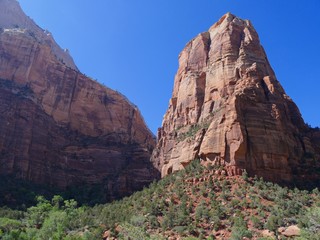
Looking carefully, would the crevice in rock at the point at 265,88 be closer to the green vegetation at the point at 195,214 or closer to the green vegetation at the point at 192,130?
the green vegetation at the point at 192,130

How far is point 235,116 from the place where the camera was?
55031 millimetres

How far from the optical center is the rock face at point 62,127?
81.4m

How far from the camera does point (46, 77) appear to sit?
319ft

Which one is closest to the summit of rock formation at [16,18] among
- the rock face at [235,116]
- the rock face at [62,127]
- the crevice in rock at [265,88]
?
the rock face at [62,127]

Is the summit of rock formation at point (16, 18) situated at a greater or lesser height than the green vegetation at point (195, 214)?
greater

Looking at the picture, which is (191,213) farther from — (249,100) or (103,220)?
(249,100)

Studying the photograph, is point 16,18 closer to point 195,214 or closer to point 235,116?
point 235,116

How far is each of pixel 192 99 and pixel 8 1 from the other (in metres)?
119

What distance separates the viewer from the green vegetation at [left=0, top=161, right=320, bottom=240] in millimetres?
39562

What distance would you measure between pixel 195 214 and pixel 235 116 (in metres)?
17.1

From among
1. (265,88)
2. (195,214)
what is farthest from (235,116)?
(195,214)

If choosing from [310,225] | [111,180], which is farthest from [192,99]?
[310,225]

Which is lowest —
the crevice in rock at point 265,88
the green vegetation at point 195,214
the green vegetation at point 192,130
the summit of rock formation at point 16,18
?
the green vegetation at point 195,214

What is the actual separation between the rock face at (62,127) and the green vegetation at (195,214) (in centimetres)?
2368
